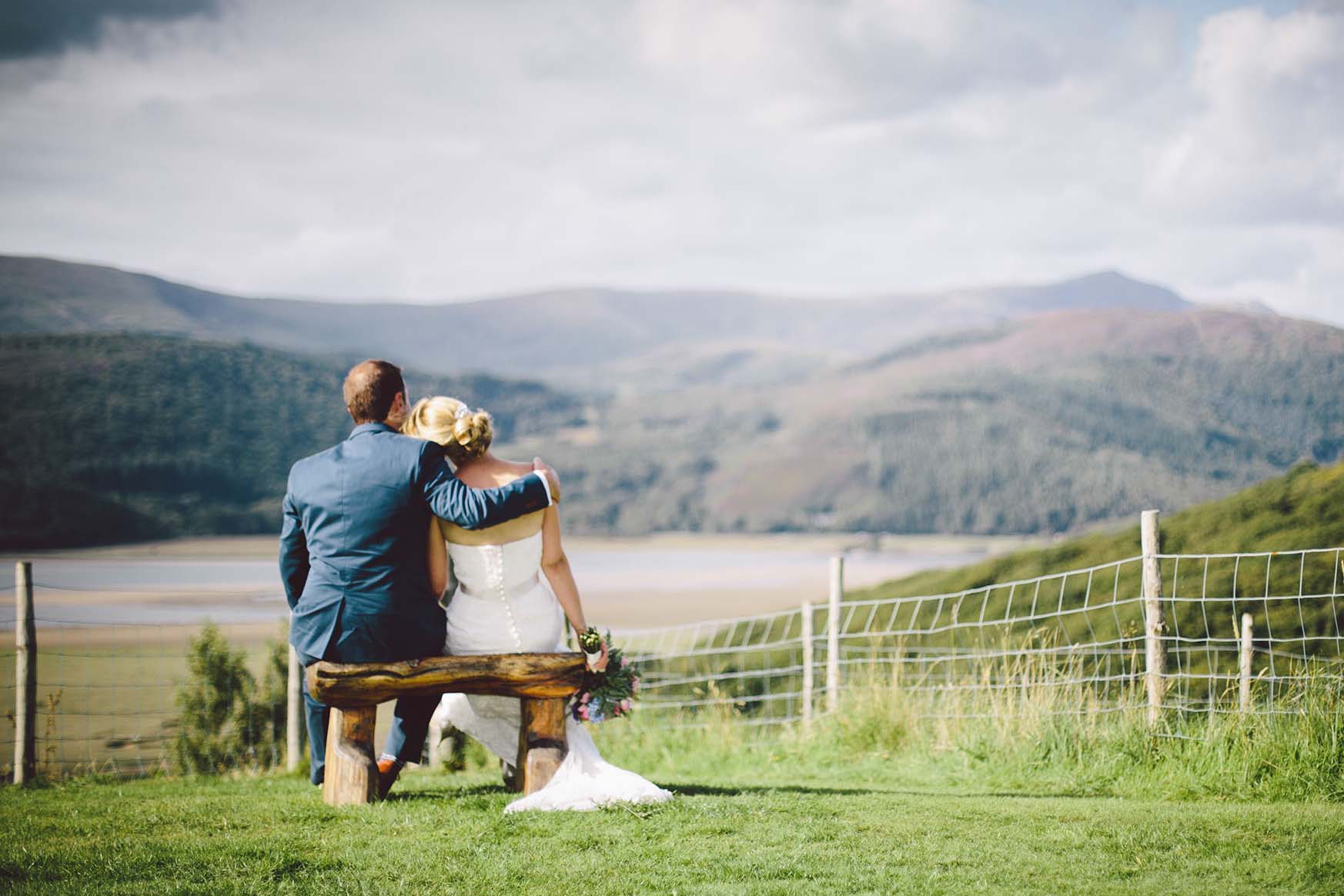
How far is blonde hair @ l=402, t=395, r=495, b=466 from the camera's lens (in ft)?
20.1

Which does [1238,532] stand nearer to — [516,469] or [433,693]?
[516,469]

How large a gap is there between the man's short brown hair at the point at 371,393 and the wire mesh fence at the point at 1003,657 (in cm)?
197

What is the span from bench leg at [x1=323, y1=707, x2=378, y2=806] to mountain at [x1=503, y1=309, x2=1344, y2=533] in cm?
13846

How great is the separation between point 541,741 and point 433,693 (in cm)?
60

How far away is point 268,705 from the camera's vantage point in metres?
17.1

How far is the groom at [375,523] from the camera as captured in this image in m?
5.84

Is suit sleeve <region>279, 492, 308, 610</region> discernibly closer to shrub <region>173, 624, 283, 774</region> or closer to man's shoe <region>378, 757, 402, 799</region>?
man's shoe <region>378, 757, 402, 799</region>

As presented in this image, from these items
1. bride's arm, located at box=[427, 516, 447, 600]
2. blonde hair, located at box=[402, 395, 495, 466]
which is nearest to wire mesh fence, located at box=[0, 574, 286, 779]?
bride's arm, located at box=[427, 516, 447, 600]

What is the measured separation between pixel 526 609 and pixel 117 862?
2209 millimetres

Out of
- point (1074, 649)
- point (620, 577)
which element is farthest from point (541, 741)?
point (620, 577)

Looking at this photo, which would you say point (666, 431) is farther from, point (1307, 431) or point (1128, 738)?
point (1128, 738)

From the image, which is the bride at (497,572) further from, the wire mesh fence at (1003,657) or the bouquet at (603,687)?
the wire mesh fence at (1003,657)

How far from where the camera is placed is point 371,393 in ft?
19.7

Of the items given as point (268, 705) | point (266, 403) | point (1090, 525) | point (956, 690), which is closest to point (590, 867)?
point (956, 690)
